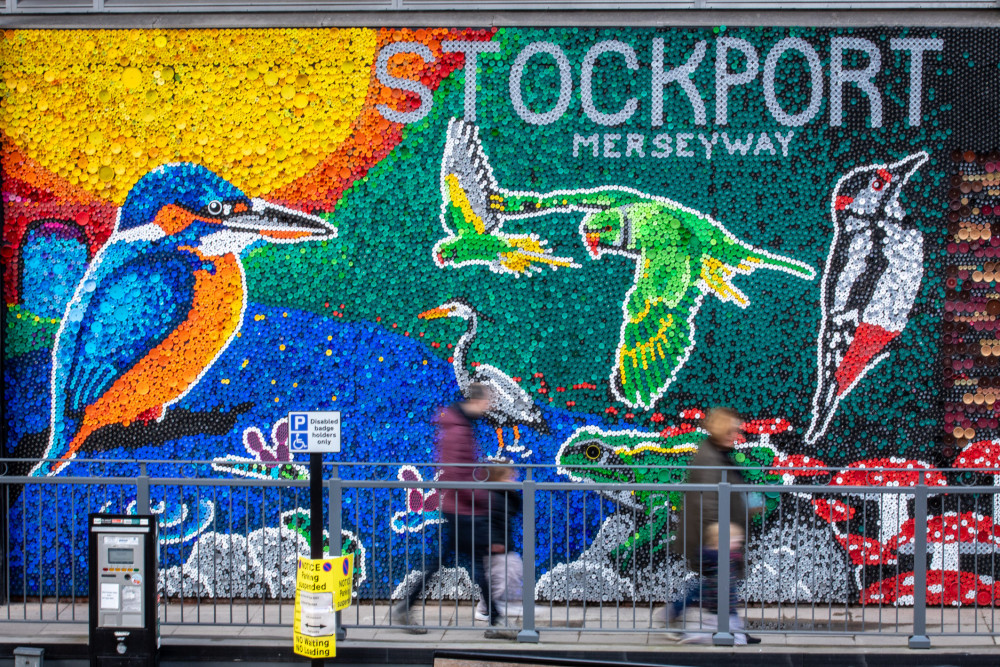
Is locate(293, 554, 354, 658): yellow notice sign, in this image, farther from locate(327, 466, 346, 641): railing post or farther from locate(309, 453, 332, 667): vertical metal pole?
locate(327, 466, 346, 641): railing post

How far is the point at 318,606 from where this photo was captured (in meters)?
5.83

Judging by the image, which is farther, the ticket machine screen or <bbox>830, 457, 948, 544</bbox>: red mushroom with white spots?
<bbox>830, 457, 948, 544</bbox>: red mushroom with white spots

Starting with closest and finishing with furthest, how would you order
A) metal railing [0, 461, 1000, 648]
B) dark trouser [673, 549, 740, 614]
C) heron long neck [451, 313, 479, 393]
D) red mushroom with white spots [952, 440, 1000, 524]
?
dark trouser [673, 549, 740, 614], metal railing [0, 461, 1000, 648], red mushroom with white spots [952, 440, 1000, 524], heron long neck [451, 313, 479, 393]

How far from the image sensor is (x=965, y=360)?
8523mm

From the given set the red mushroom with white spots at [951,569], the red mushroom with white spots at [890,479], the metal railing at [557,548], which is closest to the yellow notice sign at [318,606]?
the metal railing at [557,548]

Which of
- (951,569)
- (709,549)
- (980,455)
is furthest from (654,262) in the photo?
(951,569)

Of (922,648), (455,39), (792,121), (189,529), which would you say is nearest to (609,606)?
(922,648)

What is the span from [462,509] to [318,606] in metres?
1.93

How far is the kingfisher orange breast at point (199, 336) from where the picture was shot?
8.80m

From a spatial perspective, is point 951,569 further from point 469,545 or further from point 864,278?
point 469,545

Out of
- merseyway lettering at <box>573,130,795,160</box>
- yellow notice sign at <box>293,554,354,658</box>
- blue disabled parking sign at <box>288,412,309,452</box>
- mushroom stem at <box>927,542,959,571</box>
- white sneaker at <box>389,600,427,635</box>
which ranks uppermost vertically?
merseyway lettering at <box>573,130,795,160</box>

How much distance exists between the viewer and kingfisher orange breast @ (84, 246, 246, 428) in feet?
28.9

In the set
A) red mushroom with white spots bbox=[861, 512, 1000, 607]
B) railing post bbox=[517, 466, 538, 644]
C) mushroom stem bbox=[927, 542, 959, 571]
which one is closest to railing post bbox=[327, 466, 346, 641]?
railing post bbox=[517, 466, 538, 644]

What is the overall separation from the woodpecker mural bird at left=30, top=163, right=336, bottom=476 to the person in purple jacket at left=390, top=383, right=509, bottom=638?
241 centimetres
